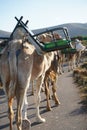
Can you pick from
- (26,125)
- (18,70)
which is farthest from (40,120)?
(18,70)

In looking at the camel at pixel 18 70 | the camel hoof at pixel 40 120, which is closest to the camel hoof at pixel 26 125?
the camel at pixel 18 70

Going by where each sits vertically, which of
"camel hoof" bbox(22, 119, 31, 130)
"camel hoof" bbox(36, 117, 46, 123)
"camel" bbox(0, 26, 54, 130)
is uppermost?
"camel" bbox(0, 26, 54, 130)

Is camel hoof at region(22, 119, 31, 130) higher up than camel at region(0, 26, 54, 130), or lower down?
lower down

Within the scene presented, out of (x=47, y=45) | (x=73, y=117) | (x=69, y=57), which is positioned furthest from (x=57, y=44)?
(x=69, y=57)

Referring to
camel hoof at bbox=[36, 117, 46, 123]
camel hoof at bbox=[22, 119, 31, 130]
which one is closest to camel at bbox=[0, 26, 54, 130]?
camel hoof at bbox=[22, 119, 31, 130]

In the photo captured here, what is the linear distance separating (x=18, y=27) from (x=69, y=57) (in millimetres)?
19121

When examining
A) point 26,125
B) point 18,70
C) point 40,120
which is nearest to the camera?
point 18,70

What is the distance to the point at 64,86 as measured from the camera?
1842 centimetres

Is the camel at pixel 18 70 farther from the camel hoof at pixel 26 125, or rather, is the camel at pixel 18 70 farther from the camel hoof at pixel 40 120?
the camel hoof at pixel 40 120

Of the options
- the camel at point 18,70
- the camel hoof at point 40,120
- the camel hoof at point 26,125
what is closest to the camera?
the camel at point 18,70

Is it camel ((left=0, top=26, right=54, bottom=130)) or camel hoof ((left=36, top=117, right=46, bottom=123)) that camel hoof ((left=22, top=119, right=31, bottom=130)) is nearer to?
camel ((left=0, top=26, right=54, bottom=130))

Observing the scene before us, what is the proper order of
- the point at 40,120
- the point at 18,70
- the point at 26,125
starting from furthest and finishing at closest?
1. the point at 40,120
2. the point at 26,125
3. the point at 18,70

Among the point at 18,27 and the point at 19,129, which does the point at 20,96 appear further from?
the point at 18,27

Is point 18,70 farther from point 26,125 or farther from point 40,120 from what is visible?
point 40,120
